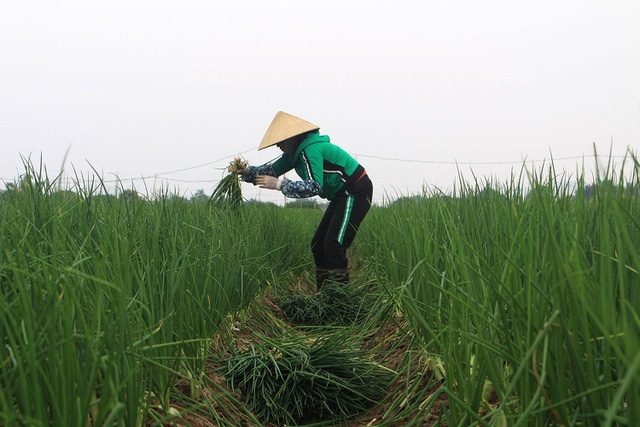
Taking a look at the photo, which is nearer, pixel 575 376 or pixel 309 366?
pixel 575 376

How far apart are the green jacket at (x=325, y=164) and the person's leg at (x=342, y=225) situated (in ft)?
0.36

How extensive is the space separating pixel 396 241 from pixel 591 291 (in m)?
2.00

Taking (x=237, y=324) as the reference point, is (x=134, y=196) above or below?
above

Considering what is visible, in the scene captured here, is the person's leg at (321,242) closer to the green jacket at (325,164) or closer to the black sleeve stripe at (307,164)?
the green jacket at (325,164)

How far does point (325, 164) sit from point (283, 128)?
0.46 meters

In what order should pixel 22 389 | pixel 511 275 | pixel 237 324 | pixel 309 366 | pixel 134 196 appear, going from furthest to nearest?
pixel 237 324 → pixel 134 196 → pixel 309 366 → pixel 511 275 → pixel 22 389

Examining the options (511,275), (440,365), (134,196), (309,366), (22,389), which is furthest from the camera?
(134,196)

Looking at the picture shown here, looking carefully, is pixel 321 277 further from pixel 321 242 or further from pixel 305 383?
pixel 305 383

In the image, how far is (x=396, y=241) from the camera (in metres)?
2.74

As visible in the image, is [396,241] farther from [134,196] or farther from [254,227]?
[134,196]

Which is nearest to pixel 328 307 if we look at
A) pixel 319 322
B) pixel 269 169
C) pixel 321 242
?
pixel 319 322

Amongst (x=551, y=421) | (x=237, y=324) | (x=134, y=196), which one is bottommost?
(x=237, y=324)

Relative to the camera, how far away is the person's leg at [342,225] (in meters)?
3.76

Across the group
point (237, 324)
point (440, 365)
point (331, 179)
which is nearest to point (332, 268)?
point (331, 179)
